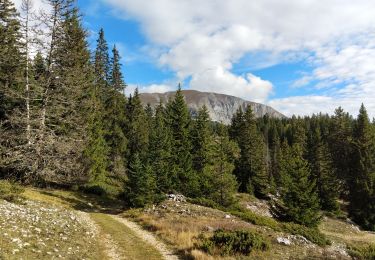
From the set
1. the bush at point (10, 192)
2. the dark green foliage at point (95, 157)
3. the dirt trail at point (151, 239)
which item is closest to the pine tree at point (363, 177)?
the dark green foliage at point (95, 157)

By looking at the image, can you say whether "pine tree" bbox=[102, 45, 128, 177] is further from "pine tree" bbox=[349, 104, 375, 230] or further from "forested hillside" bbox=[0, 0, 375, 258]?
"pine tree" bbox=[349, 104, 375, 230]

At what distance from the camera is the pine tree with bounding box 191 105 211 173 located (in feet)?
132

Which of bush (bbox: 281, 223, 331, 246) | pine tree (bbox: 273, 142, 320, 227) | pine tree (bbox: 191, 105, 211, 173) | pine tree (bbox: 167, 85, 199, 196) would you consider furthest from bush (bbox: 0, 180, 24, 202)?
pine tree (bbox: 273, 142, 320, 227)

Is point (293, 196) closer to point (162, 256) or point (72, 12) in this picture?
point (162, 256)

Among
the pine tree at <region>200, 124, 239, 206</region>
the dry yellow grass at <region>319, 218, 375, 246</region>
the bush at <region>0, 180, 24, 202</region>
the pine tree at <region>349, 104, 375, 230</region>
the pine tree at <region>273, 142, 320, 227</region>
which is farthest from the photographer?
the pine tree at <region>349, 104, 375, 230</region>

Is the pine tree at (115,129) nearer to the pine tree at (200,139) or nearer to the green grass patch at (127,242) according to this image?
the pine tree at (200,139)

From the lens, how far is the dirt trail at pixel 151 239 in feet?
50.8

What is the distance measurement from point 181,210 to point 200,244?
10614 millimetres

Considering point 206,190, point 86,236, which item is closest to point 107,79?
point 206,190

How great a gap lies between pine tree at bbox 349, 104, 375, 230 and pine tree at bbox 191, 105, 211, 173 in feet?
88.5

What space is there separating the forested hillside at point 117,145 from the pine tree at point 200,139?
13cm

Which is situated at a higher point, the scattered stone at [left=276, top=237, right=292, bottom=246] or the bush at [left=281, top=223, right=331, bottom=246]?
the scattered stone at [left=276, top=237, right=292, bottom=246]

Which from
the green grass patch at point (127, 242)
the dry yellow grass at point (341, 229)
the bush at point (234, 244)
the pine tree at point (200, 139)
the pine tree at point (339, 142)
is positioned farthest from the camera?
the pine tree at point (339, 142)

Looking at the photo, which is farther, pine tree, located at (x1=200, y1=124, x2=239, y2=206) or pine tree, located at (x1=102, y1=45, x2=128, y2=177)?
pine tree, located at (x1=102, y1=45, x2=128, y2=177)
